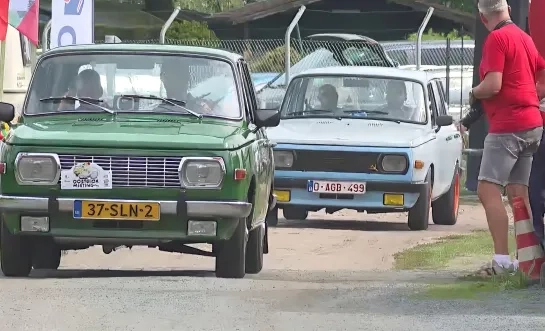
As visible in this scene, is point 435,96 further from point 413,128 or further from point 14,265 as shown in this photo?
point 14,265

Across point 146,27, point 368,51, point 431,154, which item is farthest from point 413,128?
point 146,27

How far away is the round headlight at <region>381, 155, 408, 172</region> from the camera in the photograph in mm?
15320

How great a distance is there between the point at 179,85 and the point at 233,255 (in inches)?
58.9

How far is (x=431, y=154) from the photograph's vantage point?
622 inches

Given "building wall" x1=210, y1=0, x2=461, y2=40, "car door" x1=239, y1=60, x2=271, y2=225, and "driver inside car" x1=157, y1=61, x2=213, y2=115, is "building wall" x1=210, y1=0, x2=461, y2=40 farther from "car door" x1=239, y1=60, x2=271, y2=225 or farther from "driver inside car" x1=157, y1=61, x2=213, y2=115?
"driver inside car" x1=157, y1=61, x2=213, y2=115

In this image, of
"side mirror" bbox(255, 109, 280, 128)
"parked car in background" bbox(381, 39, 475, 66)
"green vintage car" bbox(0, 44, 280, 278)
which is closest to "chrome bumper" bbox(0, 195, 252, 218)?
"green vintage car" bbox(0, 44, 280, 278)

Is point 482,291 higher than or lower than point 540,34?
lower

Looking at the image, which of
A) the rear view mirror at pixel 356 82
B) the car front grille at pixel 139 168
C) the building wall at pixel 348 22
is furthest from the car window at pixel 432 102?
the building wall at pixel 348 22

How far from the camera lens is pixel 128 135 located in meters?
10.1

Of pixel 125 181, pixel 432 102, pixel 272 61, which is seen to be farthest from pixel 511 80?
pixel 272 61

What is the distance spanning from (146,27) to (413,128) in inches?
730

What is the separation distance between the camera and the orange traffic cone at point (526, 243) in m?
9.89

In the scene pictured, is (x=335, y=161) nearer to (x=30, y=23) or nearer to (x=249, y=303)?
(x=30, y=23)

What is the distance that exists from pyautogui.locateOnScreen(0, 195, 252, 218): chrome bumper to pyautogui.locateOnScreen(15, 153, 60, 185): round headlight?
123mm
